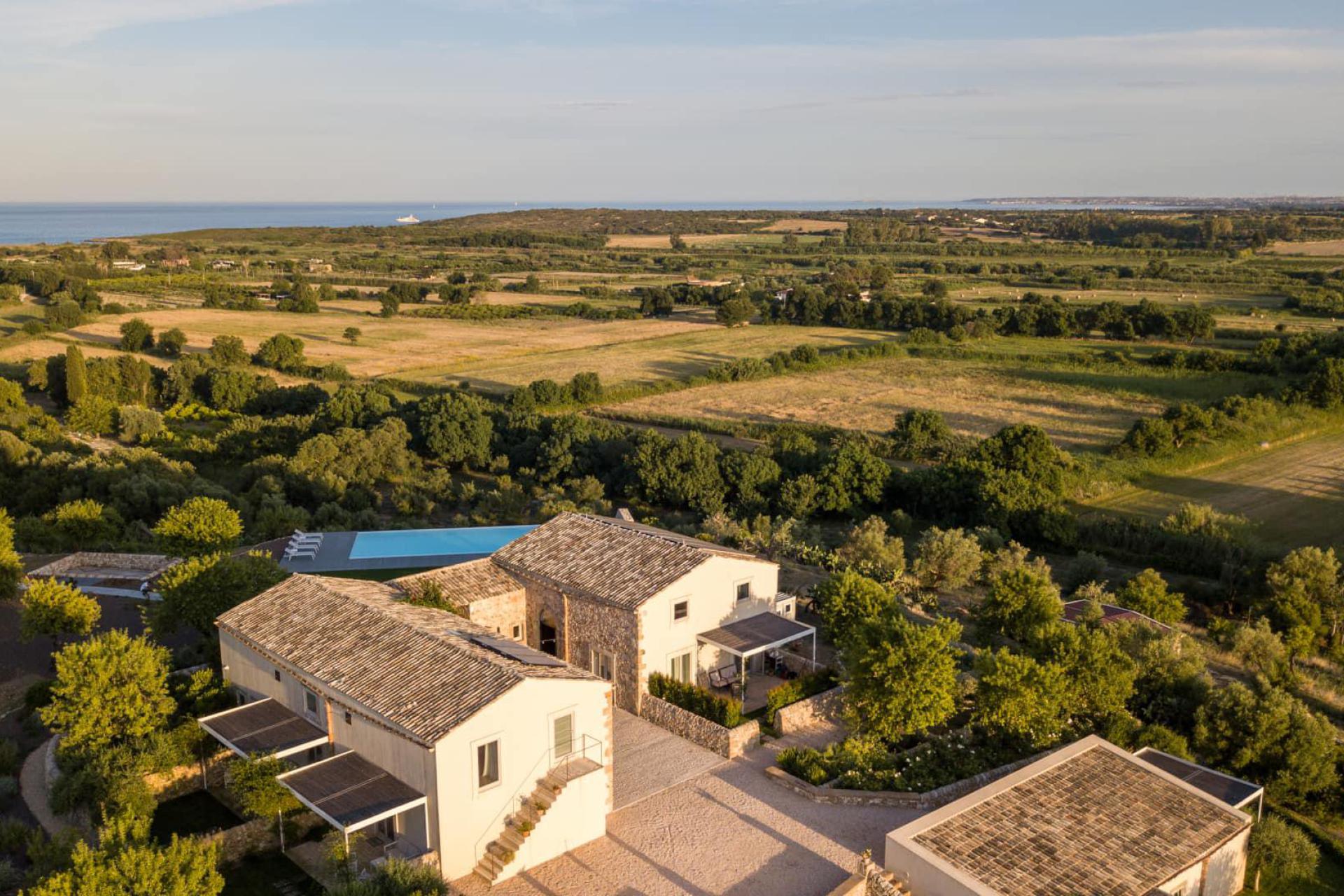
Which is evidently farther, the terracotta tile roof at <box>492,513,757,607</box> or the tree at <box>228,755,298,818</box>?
the terracotta tile roof at <box>492,513,757,607</box>

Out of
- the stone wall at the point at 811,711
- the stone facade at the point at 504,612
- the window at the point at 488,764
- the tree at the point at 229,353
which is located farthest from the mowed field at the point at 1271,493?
the tree at the point at 229,353

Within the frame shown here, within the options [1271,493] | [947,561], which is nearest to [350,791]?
[947,561]

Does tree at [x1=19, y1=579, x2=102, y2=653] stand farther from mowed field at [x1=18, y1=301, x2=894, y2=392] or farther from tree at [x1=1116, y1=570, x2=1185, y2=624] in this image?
mowed field at [x1=18, y1=301, x2=894, y2=392]

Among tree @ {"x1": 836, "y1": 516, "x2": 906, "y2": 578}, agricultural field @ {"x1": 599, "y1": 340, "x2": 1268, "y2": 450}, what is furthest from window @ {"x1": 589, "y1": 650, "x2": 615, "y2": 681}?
agricultural field @ {"x1": 599, "y1": 340, "x2": 1268, "y2": 450}

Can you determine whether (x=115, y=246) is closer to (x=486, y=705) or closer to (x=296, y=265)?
(x=296, y=265)

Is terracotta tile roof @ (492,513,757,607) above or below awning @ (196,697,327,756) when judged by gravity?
above

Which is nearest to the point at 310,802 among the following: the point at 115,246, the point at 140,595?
the point at 140,595

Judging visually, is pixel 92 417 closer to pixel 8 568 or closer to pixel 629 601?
pixel 8 568
